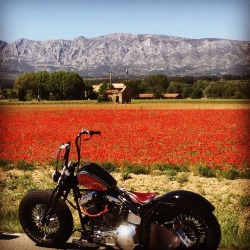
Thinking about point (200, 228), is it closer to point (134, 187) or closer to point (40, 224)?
point (40, 224)

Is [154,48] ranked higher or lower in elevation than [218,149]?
higher

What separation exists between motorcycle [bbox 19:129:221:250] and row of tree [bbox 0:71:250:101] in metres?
7.12

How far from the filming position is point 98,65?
1927cm

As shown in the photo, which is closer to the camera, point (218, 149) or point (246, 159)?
point (246, 159)

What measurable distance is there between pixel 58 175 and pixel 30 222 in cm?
72

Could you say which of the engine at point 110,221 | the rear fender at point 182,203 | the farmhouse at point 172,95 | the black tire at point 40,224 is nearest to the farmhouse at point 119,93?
the farmhouse at point 172,95

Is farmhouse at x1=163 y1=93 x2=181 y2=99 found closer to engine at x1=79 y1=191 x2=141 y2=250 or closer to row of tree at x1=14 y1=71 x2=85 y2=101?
row of tree at x1=14 y1=71 x2=85 y2=101

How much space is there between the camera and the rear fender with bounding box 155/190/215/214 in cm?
393

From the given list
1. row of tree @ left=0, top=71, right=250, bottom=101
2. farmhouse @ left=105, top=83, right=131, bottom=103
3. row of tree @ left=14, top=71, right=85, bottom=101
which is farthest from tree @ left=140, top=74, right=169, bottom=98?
row of tree @ left=14, top=71, right=85, bottom=101

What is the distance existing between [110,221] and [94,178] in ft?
1.68

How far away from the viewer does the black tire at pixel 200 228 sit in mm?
3930

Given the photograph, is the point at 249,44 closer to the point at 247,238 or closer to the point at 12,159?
the point at 247,238

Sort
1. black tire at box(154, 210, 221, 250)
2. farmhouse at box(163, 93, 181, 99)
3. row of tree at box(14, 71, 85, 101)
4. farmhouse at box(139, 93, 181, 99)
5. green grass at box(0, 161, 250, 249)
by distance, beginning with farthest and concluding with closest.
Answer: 1. farmhouse at box(163, 93, 181, 99)
2. farmhouse at box(139, 93, 181, 99)
3. row of tree at box(14, 71, 85, 101)
4. green grass at box(0, 161, 250, 249)
5. black tire at box(154, 210, 221, 250)

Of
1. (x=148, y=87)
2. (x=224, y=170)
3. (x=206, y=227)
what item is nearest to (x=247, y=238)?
(x=206, y=227)
